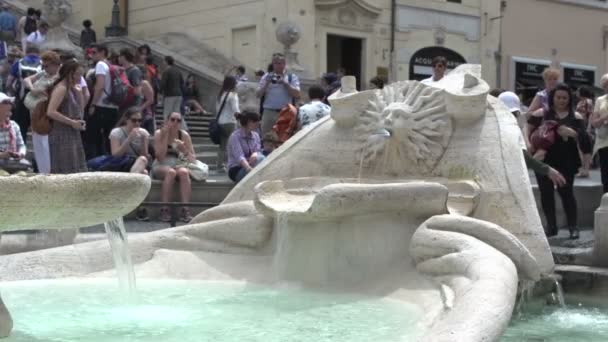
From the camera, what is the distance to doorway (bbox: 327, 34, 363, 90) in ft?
74.5

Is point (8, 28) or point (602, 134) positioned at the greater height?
point (8, 28)

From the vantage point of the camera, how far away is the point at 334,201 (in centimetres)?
447

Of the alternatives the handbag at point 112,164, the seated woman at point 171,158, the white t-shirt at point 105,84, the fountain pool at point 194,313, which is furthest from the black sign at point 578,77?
the fountain pool at point 194,313

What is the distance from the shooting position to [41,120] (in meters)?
7.87

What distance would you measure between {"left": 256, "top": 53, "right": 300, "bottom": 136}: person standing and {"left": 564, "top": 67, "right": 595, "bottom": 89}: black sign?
673 inches

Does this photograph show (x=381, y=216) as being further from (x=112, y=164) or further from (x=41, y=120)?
(x=112, y=164)

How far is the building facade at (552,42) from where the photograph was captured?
25.2 meters

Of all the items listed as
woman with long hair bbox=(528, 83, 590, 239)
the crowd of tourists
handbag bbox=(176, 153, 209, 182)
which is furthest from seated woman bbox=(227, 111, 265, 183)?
woman with long hair bbox=(528, 83, 590, 239)

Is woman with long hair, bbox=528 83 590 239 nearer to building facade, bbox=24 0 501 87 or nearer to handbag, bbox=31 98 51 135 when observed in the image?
handbag, bbox=31 98 51 135

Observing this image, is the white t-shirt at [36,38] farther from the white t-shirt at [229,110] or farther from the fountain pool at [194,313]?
the fountain pool at [194,313]

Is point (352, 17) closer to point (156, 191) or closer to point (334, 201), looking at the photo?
point (156, 191)

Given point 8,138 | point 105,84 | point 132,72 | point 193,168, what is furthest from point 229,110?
point 8,138

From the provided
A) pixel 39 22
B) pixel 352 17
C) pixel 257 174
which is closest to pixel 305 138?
pixel 257 174

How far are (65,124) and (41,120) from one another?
21cm
